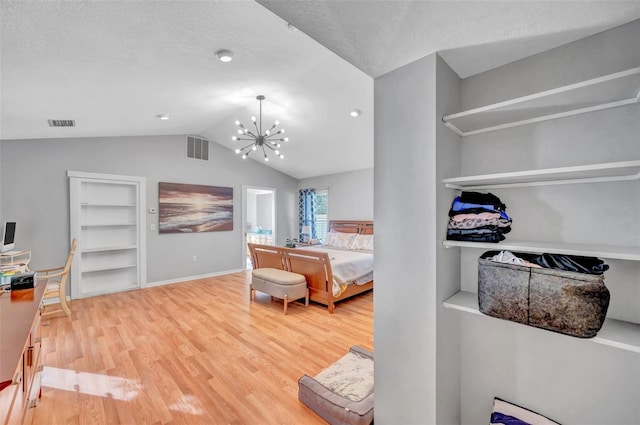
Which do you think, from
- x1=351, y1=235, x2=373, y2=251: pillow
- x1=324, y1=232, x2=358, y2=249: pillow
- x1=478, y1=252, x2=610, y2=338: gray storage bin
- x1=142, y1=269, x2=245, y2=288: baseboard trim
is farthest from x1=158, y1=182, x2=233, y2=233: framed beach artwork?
x1=478, y1=252, x2=610, y2=338: gray storage bin

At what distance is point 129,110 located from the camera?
366 cm

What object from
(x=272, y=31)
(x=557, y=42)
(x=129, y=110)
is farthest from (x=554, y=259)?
(x=129, y=110)

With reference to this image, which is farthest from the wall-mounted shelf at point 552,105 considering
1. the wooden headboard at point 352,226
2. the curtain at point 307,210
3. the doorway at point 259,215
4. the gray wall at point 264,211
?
the gray wall at point 264,211

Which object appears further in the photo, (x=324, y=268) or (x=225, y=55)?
(x=324, y=268)

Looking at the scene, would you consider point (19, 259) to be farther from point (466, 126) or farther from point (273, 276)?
point (466, 126)

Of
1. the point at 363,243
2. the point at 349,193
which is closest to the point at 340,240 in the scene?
the point at 363,243

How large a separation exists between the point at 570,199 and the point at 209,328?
11.7 ft

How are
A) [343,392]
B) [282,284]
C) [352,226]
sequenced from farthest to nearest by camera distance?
[352,226] → [282,284] → [343,392]

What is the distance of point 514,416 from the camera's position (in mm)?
1392

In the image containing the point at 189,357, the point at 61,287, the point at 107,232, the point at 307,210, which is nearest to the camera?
the point at 189,357

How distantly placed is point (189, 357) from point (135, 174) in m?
3.86

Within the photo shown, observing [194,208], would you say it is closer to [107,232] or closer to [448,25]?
[107,232]

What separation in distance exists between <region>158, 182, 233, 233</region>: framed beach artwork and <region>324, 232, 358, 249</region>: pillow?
234 cm

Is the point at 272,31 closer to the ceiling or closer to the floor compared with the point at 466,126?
closer to the ceiling
